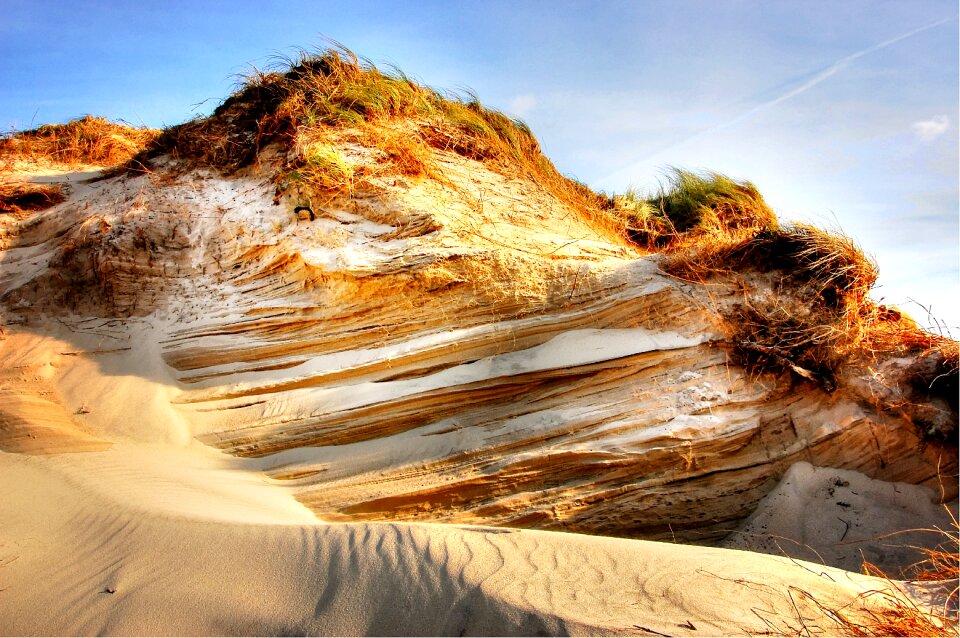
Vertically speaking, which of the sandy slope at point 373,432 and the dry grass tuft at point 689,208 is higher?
the dry grass tuft at point 689,208

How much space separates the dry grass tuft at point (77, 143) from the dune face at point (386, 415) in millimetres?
2527

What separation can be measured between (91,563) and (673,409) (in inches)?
149

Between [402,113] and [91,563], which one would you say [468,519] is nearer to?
[91,563]

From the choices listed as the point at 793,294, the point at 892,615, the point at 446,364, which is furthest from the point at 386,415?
the point at 793,294

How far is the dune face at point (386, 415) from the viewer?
2.92 meters

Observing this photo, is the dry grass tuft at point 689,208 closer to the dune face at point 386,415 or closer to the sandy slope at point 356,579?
the dune face at point 386,415

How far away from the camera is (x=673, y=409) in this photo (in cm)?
452

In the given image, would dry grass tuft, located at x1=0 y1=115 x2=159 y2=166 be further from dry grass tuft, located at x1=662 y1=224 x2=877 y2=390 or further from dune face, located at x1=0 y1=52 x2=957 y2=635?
dry grass tuft, located at x1=662 y1=224 x2=877 y2=390

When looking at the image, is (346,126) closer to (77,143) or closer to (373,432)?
(373,432)

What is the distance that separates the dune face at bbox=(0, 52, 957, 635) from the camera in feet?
9.58

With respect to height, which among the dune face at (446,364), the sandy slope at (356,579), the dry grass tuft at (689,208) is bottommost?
the sandy slope at (356,579)

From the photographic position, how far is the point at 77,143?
8.36 m

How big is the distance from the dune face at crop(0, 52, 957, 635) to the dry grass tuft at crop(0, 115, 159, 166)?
8.29ft

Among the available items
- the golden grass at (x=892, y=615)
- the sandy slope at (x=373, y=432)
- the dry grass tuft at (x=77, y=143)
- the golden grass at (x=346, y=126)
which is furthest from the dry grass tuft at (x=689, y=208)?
the dry grass tuft at (x=77, y=143)
